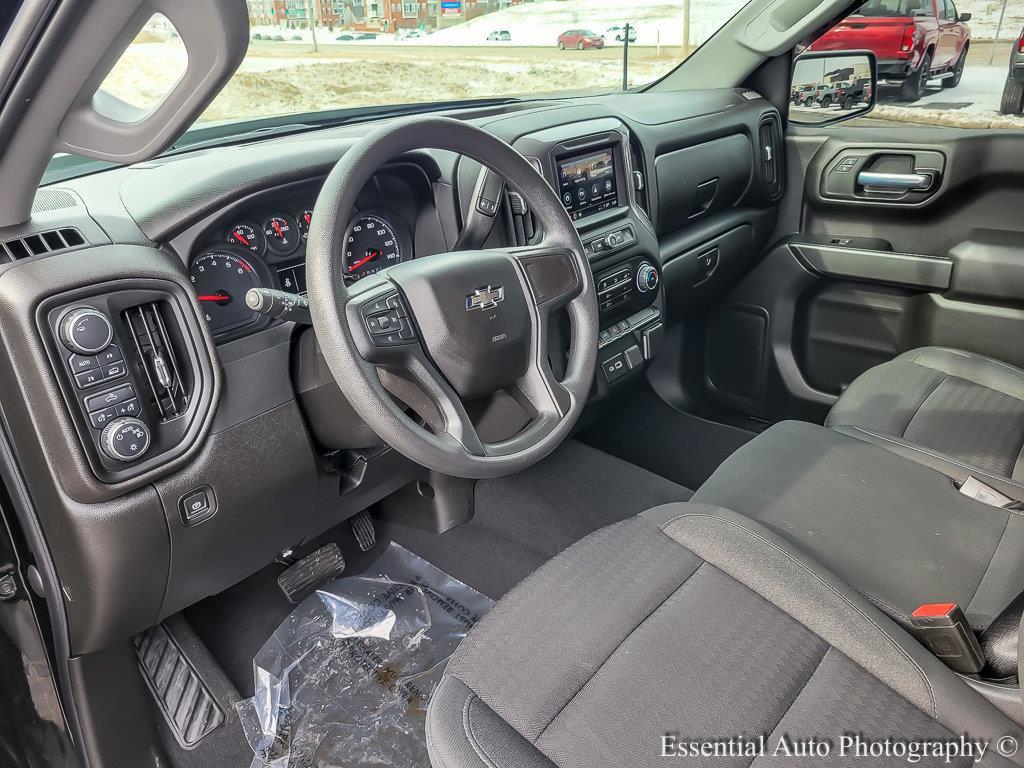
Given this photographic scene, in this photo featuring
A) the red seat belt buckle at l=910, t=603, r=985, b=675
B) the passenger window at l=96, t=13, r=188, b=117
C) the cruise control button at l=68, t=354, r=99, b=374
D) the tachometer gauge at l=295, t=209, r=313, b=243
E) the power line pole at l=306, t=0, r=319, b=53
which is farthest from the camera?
the power line pole at l=306, t=0, r=319, b=53

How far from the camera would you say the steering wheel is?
43.1 inches

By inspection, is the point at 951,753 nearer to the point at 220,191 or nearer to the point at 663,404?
the point at 220,191

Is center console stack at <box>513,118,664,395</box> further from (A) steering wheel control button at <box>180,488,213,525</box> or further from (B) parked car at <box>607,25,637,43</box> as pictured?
(A) steering wheel control button at <box>180,488,213,525</box>

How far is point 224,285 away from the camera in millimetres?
1389

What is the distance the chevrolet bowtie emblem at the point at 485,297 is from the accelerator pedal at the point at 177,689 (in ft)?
3.48

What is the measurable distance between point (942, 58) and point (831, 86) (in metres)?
0.34

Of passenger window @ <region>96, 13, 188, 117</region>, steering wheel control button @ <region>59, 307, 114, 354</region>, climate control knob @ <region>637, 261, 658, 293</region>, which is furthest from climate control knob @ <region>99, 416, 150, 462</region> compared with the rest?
climate control knob @ <region>637, 261, 658, 293</region>

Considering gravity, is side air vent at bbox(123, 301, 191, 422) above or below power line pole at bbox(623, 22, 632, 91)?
below

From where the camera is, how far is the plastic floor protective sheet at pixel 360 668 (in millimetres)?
1588

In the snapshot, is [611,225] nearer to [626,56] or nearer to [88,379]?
[626,56]

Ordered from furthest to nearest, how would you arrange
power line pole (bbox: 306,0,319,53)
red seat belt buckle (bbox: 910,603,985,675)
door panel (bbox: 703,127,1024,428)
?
door panel (bbox: 703,127,1024,428), power line pole (bbox: 306,0,319,53), red seat belt buckle (bbox: 910,603,985,675)

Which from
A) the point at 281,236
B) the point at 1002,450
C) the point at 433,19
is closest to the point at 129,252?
the point at 281,236

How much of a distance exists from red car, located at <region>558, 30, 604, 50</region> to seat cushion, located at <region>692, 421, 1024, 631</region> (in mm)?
1272

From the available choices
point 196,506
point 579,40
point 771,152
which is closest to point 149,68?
point 196,506
